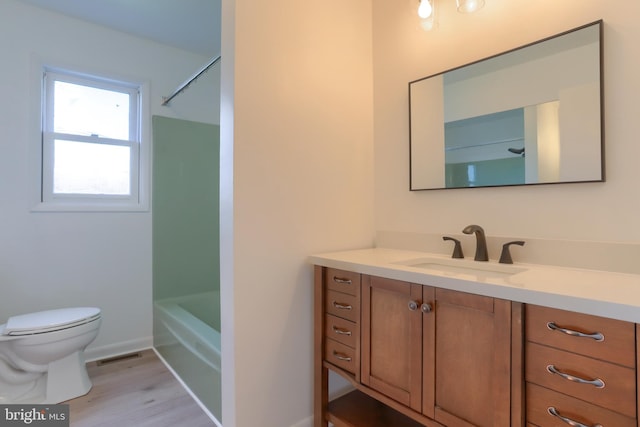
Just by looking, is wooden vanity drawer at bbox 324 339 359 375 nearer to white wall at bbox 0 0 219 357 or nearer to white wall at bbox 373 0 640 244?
white wall at bbox 373 0 640 244

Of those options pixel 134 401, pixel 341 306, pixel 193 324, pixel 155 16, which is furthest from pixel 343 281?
pixel 155 16

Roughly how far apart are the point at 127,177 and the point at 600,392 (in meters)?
2.97

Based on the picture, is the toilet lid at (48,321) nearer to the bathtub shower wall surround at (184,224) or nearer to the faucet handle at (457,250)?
the bathtub shower wall surround at (184,224)

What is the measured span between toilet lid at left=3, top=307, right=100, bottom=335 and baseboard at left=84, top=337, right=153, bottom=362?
546 mm

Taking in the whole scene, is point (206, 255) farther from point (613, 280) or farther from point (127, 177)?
point (613, 280)

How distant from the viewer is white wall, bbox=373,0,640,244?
1133 mm

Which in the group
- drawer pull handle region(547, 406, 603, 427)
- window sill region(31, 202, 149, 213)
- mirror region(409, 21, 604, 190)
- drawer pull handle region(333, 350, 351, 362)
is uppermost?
mirror region(409, 21, 604, 190)

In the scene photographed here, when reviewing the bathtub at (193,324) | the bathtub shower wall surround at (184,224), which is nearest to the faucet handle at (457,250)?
the bathtub at (193,324)

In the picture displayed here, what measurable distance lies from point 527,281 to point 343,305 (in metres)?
0.73

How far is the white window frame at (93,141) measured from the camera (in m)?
2.28

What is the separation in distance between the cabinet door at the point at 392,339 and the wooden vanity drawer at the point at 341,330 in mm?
59

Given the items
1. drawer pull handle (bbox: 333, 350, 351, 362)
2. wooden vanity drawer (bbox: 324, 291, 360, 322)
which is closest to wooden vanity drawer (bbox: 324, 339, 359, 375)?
drawer pull handle (bbox: 333, 350, 351, 362)

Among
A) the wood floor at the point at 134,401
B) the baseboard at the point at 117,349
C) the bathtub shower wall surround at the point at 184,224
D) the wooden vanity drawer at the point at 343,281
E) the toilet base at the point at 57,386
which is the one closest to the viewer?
the wooden vanity drawer at the point at 343,281

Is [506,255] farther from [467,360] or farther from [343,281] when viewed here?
[343,281]
